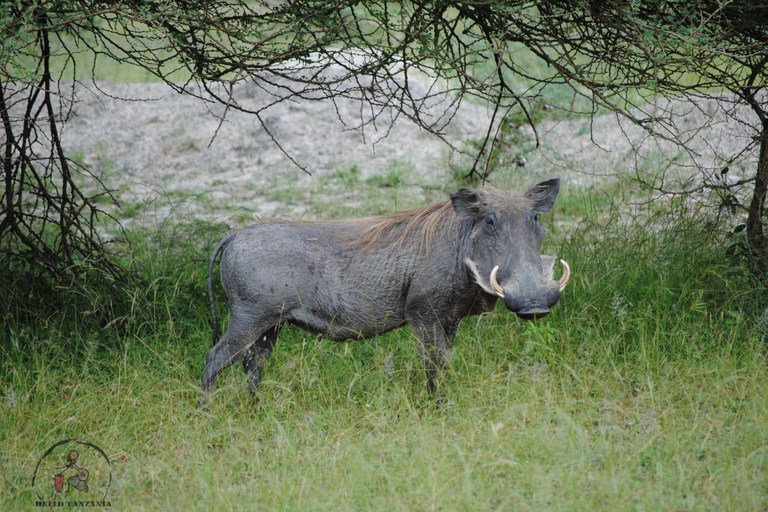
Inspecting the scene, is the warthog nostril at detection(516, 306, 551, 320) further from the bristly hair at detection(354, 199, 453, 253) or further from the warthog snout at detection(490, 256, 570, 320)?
the bristly hair at detection(354, 199, 453, 253)

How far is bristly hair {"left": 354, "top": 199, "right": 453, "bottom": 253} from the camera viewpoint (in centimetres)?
385

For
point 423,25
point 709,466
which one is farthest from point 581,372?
point 423,25

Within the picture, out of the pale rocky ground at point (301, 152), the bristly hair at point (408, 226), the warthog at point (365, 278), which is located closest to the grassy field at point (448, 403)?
the warthog at point (365, 278)

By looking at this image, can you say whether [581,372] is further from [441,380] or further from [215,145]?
[215,145]

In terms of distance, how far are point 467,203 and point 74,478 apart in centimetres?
196

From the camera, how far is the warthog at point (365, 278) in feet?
11.9

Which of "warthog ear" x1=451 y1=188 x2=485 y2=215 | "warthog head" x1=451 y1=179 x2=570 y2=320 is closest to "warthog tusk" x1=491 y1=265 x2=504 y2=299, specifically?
"warthog head" x1=451 y1=179 x2=570 y2=320

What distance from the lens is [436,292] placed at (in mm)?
3744

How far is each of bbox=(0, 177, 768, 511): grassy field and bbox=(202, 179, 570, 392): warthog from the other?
0.72ft

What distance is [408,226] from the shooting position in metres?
3.95

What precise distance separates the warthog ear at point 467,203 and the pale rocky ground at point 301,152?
Result: 2.65 m

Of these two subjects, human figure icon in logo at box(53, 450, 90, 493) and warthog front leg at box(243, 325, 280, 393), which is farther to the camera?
warthog front leg at box(243, 325, 280, 393)

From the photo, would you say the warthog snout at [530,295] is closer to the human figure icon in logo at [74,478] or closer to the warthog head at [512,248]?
the warthog head at [512,248]

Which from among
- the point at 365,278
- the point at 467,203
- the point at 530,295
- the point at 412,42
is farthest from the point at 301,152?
the point at 530,295
